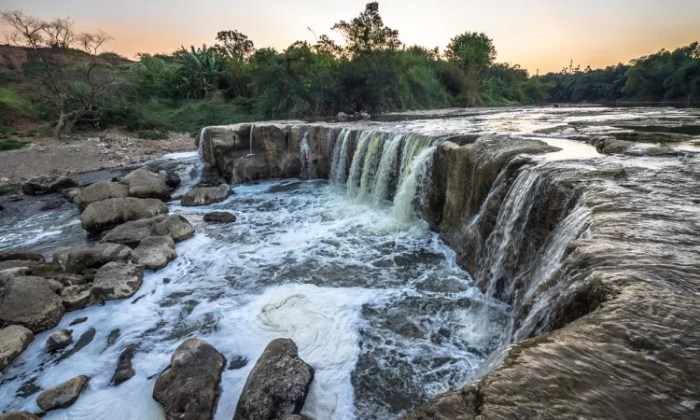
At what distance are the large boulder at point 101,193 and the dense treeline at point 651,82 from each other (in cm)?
3303

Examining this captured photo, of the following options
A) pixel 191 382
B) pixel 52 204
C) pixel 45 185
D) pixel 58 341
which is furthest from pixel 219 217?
pixel 45 185

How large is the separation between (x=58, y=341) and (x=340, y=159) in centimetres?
895

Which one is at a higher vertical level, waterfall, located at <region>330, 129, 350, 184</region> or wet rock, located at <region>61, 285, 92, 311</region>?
waterfall, located at <region>330, 129, 350, 184</region>

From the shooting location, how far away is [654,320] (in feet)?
5.84

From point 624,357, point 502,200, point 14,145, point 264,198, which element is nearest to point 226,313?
point 502,200

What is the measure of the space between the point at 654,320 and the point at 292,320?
4.16 meters

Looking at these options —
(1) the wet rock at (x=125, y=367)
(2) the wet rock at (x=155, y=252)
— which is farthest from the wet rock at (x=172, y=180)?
(1) the wet rock at (x=125, y=367)

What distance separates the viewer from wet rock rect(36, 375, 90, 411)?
3742 mm

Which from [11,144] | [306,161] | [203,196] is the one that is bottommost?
[203,196]

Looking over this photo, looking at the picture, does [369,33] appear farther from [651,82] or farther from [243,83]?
[651,82]

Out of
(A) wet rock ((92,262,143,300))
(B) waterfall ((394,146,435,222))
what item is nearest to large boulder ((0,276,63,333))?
(A) wet rock ((92,262,143,300))

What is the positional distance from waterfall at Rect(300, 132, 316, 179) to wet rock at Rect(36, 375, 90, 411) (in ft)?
33.3

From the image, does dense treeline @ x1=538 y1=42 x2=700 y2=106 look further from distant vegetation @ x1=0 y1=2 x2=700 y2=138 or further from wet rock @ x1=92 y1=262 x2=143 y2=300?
wet rock @ x1=92 y1=262 x2=143 y2=300

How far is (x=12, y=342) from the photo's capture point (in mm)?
4496
